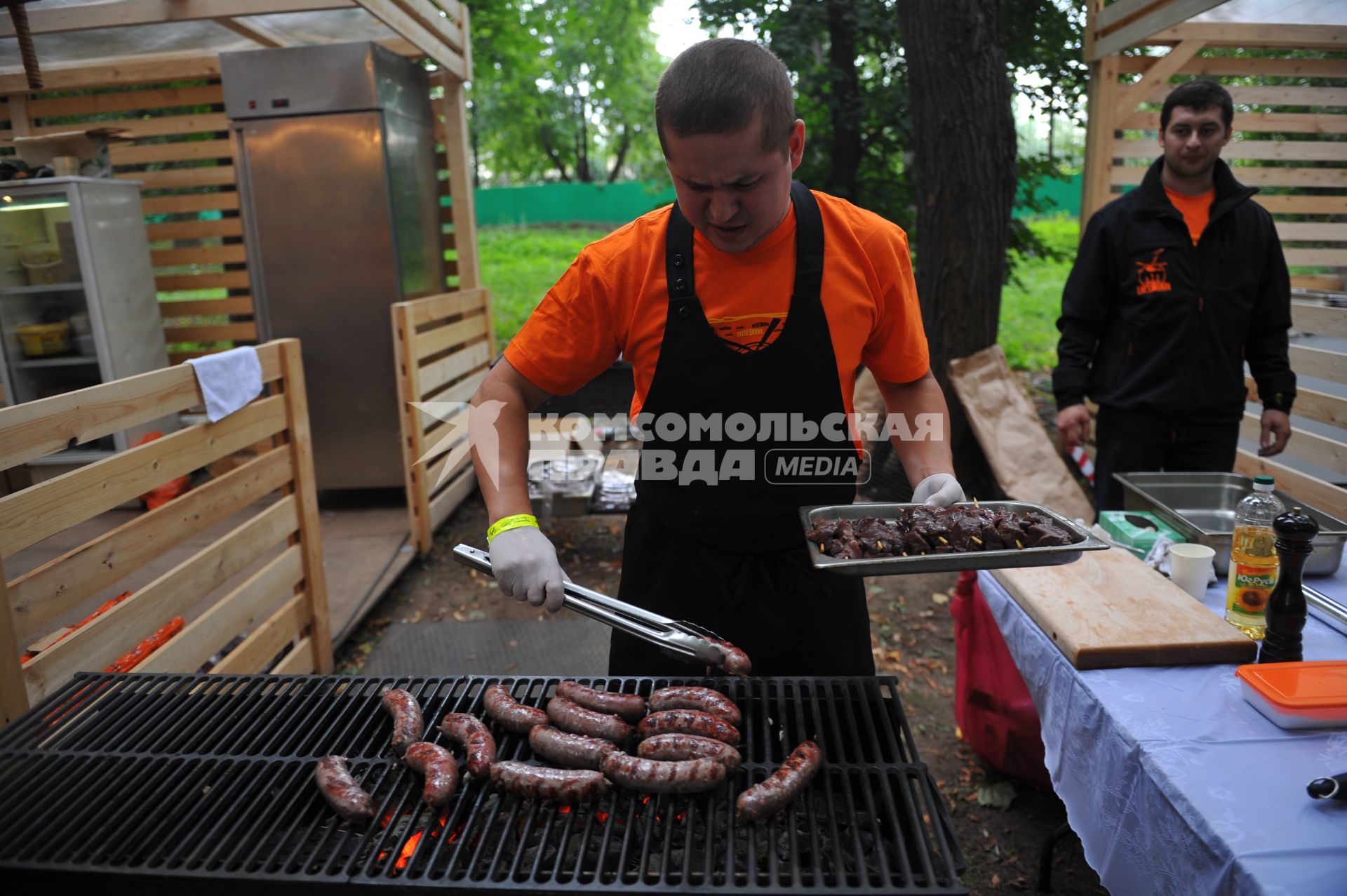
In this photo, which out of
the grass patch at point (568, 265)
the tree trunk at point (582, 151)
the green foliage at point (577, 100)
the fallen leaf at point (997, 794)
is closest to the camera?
the fallen leaf at point (997, 794)

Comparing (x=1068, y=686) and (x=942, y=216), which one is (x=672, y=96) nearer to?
(x=1068, y=686)

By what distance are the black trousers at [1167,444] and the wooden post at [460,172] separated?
5.54m

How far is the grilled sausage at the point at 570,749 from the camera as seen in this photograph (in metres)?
1.90

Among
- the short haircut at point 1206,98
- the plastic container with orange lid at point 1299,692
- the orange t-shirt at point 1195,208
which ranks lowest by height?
the plastic container with orange lid at point 1299,692

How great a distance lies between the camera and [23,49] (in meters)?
2.91

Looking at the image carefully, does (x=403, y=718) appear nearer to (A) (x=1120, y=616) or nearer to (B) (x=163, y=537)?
(B) (x=163, y=537)

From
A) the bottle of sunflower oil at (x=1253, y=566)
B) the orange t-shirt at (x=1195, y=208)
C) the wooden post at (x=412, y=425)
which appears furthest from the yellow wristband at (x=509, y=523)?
the wooden post at (x=412, y=425)

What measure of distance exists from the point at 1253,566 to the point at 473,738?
2250 mm

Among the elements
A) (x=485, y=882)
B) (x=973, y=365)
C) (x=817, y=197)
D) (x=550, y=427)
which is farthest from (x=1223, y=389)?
(x=550, y=427)

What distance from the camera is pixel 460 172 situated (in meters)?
7.52

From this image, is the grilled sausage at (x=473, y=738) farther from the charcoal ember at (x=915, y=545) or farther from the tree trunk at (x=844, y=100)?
the tree trunk at (x=844, y=100)

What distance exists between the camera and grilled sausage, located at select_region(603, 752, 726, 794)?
178 cm

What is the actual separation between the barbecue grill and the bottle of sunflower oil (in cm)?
115

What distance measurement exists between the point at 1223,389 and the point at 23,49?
5.13 metres
